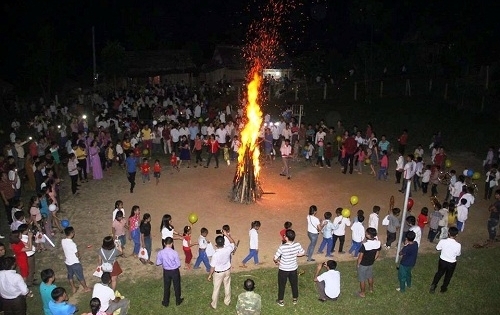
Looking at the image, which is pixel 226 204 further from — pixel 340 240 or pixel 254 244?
pixel 340 240

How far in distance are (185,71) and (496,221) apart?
129 feet

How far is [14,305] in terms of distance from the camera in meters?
8.55

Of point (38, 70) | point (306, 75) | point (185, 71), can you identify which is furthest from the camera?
point (185, 71)

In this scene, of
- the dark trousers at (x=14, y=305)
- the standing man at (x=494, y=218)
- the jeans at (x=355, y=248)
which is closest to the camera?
the dark trousers at (x=14, y=305)

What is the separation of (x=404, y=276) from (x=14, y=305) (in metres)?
8.15

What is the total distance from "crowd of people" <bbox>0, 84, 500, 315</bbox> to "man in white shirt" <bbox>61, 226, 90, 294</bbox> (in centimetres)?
2

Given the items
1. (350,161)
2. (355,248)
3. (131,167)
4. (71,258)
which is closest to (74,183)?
(131,167)

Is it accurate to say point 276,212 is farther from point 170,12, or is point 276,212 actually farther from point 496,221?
point 170,12

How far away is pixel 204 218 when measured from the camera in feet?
48.3

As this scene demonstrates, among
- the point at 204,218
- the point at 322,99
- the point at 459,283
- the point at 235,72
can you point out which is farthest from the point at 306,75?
the point at 459,283

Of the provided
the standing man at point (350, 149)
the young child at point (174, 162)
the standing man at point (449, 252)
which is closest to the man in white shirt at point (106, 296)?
the standing man at point (449, 252)

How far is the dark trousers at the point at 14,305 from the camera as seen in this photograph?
8508 mm

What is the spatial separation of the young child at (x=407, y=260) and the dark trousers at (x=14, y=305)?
7818 mm

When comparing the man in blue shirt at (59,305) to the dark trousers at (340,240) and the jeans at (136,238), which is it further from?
the dark trousers at (340,240)
